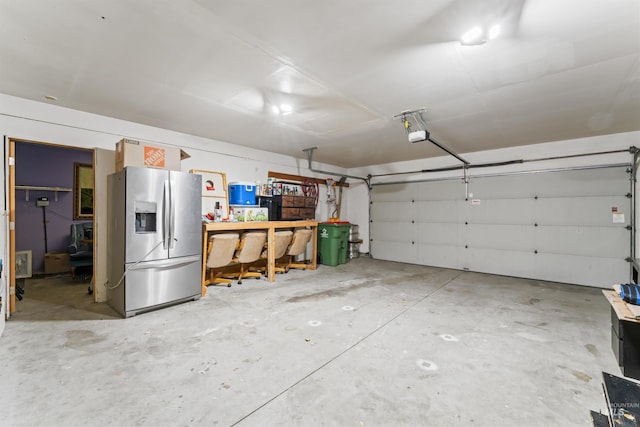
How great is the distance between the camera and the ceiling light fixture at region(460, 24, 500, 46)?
2006 mm

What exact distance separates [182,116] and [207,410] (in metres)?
3.64

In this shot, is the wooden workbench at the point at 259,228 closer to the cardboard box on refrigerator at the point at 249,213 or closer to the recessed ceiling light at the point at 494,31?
the cardboard box on refrigerator at the point at 249,213

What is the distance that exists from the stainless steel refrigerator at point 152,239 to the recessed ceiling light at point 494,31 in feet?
11.8

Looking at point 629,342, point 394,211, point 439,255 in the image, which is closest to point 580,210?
point 439,255

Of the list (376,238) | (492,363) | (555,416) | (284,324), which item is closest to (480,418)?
(555,416)

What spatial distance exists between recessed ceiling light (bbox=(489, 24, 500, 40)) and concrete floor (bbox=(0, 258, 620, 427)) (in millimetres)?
2639

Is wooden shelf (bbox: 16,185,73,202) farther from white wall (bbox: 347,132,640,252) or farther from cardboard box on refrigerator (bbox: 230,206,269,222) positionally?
white wall (bbox: 347,132,640,252)

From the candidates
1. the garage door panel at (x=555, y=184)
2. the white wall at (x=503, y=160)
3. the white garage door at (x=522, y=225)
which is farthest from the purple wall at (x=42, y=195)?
the garage door panel at (x=555, y=184)

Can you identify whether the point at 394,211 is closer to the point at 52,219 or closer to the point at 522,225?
the point at 522,225

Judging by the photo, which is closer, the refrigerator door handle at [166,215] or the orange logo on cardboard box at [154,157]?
the refrigerator door handle at [166,215]

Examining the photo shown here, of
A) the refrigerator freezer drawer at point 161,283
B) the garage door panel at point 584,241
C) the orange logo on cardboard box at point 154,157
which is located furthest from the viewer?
the garage door panel at point 584,241

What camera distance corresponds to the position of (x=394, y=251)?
7289mm

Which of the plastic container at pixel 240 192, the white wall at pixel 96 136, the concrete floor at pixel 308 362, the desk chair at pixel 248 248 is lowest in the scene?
the concrete floor at pixel 308 362

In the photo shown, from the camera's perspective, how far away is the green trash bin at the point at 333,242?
6434mm
